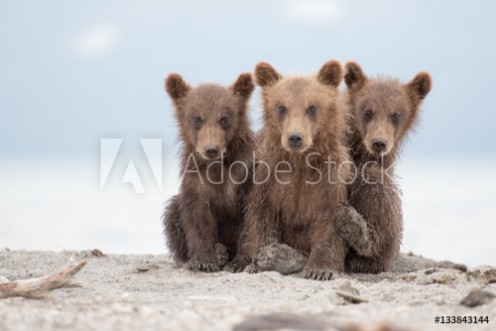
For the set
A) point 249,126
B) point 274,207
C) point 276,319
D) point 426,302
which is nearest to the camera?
point 276,319

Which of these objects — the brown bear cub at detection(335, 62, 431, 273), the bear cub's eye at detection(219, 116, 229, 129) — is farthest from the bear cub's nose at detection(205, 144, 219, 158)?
the brown bear cub at detection(335, 62, 431, 273)

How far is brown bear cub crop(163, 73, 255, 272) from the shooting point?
8047 mm

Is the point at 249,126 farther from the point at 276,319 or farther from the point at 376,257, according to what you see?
the point at 276,319

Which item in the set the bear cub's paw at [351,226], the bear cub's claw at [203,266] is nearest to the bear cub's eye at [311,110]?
the bear cub's paw at [351,226]

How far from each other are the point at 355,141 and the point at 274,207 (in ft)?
4.14

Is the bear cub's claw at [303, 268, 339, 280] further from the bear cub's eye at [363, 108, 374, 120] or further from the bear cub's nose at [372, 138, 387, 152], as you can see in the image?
the bear cub's eye at [363, 108, 374, 120]

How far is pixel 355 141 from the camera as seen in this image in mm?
8359

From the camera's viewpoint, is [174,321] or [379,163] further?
[379,163]

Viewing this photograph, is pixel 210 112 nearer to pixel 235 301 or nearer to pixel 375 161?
pixel 375 161

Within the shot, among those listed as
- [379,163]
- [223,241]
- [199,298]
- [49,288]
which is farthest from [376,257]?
[49,288]

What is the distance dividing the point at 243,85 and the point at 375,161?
1.61 meters

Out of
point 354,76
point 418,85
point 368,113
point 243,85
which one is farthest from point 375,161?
point 243,85

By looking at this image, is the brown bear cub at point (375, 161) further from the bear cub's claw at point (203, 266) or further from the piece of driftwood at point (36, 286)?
the piece of driftwood at point (36, 286)

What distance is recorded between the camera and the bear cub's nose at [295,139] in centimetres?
729
